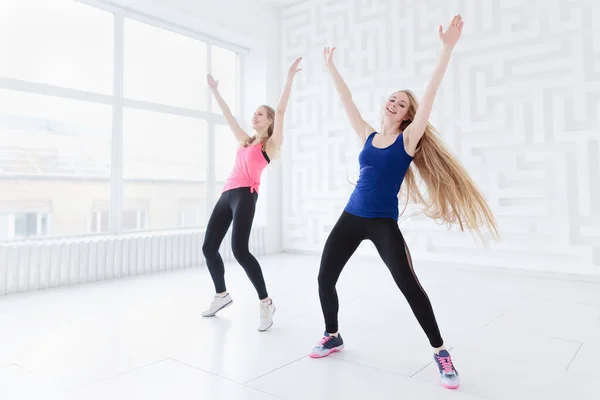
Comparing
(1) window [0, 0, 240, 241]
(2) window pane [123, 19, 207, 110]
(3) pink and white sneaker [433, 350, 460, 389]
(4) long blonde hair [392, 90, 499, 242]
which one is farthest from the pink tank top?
(2) window pane [123, 19, 207, 110]

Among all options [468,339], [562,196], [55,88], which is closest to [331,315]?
[468,339]

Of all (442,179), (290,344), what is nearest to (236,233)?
(290,344)

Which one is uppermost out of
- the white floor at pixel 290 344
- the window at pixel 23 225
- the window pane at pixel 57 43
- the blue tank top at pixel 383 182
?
the window pane at pixel 57 43

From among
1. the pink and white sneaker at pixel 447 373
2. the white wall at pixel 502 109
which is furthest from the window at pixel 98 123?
the pink and white sneaker at pixel 447 373

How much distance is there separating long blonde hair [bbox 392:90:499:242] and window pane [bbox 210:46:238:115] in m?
3.43

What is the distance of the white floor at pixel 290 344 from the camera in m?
1.42

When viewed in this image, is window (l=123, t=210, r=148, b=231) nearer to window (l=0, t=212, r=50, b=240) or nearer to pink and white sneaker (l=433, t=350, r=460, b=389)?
window (l=0, t=212, r=50, b=240)

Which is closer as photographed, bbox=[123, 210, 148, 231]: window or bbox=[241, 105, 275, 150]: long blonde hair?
bbox=[241, 105, 275, 150]: long blonde hair

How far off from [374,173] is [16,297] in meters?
2.55

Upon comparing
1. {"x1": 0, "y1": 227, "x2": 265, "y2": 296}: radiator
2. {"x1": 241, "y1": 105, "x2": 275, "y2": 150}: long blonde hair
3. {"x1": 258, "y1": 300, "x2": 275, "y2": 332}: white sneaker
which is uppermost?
{"x1": 241, "y1": 105, "x2": 275, "y2": 150}: long blonde hair

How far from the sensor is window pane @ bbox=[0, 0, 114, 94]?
10.7ft

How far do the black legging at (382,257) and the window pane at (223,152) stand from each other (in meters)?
3.24

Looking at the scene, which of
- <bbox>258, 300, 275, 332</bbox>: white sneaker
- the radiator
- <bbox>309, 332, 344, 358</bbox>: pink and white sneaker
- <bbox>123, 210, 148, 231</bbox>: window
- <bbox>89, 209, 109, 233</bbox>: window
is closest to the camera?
<bbox>309, 332, 344, 358</bbox>: pink and white sneaker

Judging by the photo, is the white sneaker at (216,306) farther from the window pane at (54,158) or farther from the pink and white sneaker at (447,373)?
the window pane at (54,158)
